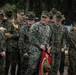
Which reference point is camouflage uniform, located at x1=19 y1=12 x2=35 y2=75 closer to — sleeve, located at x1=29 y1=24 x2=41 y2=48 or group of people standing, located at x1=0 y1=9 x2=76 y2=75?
group of people standing, located at x1=0 y1=9 x2=76 y2=75

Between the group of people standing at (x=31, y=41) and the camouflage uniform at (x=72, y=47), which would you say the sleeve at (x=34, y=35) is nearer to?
the group of people standing at (x=31, y=41)

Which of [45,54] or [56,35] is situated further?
[56,35]

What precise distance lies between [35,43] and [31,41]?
0.46 feet

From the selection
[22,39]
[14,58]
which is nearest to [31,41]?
[22,39]

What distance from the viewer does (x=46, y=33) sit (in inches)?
437

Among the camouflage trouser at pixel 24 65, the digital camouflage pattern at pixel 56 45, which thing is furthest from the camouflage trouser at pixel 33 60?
the digital camouflage pattern at pixel 56 45

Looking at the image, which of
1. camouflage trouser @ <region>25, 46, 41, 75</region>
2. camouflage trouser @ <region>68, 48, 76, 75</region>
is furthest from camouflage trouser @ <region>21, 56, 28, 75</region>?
camouflage trouser @ <region>68, 48, 76, 75</region>

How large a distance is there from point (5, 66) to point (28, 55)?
2.34 ft

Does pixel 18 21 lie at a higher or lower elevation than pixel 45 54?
higher

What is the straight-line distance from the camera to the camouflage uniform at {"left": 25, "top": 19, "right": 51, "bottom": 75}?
10.9 meters

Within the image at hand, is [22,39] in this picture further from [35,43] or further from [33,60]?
[33,60]

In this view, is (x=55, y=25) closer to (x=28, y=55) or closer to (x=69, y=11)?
(x=28, y=55)

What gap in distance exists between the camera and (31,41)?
10984 millimetres

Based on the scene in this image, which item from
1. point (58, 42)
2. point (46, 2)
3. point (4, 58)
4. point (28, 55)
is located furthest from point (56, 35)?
point (46, 2)
